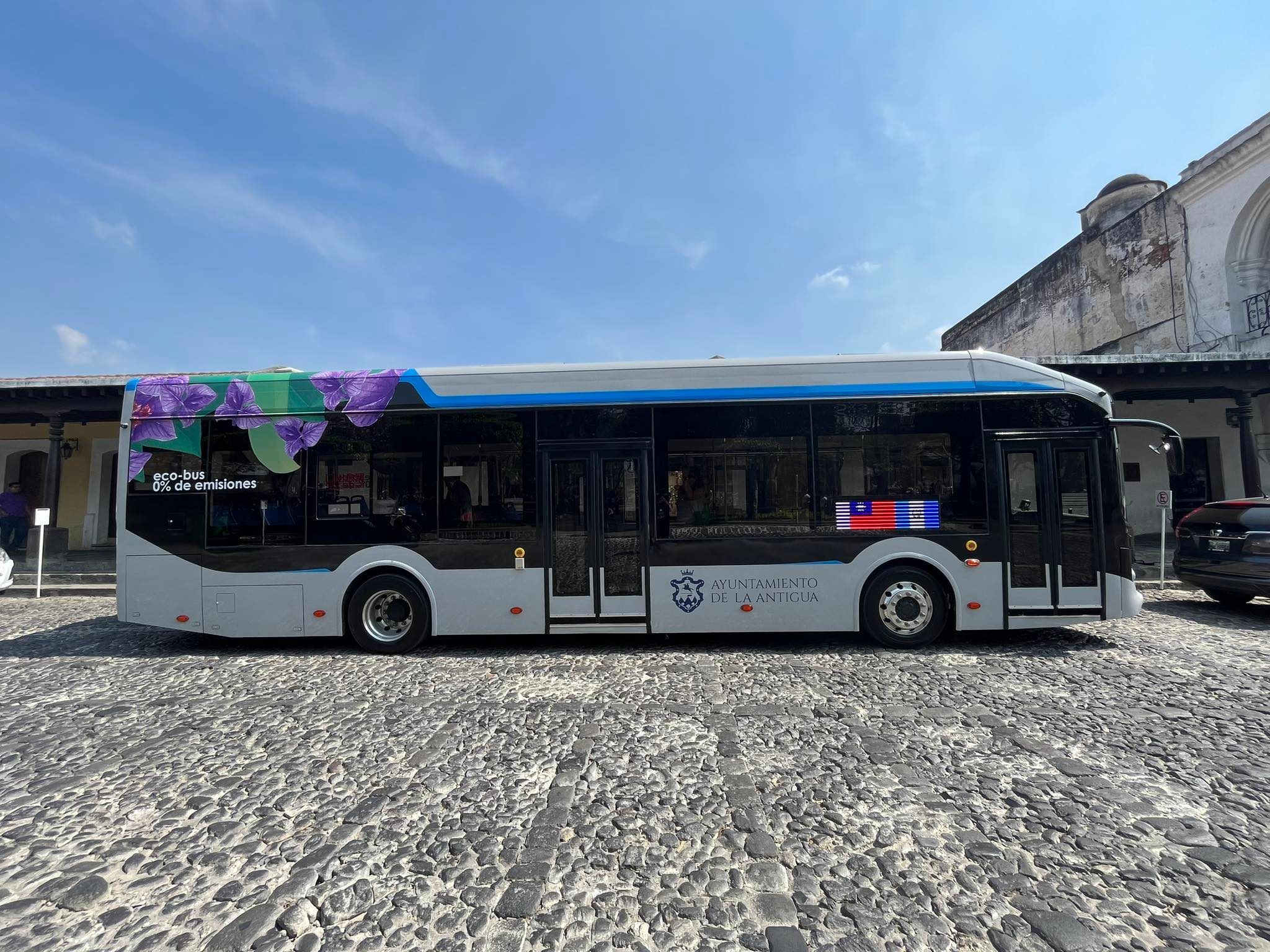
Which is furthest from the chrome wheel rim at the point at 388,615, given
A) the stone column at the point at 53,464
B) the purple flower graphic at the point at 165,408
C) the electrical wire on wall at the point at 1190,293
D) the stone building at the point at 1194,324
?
the electrical wire on wall at the point at 1190,293

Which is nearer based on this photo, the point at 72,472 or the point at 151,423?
the point at 151,423

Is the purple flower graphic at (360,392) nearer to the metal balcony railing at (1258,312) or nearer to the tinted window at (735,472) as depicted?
the tinted window at (735,472)

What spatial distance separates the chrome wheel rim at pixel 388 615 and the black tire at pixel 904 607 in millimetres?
4700

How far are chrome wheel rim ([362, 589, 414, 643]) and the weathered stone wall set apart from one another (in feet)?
66.9

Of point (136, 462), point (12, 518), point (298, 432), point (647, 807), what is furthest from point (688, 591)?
point (12, 518)

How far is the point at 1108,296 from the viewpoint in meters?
18.2

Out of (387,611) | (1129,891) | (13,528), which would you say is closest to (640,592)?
(387,611)

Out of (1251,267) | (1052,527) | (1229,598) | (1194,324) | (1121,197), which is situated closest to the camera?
(1052,527)

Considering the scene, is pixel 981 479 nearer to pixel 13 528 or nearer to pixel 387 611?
pixel 387 611

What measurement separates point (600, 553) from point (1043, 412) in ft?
15.4

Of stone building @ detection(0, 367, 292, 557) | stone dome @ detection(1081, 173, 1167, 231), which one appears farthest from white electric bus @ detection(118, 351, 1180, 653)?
stone dome @ detection(1081, 173, 1167, 231)

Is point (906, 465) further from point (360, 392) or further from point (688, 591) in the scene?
point (360, 392)

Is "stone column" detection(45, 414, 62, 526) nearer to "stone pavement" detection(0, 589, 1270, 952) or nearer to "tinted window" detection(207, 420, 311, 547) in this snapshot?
"tinted window" detection(207, 420, 311, 547)

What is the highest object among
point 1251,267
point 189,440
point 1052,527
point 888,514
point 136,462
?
point 1251,267
